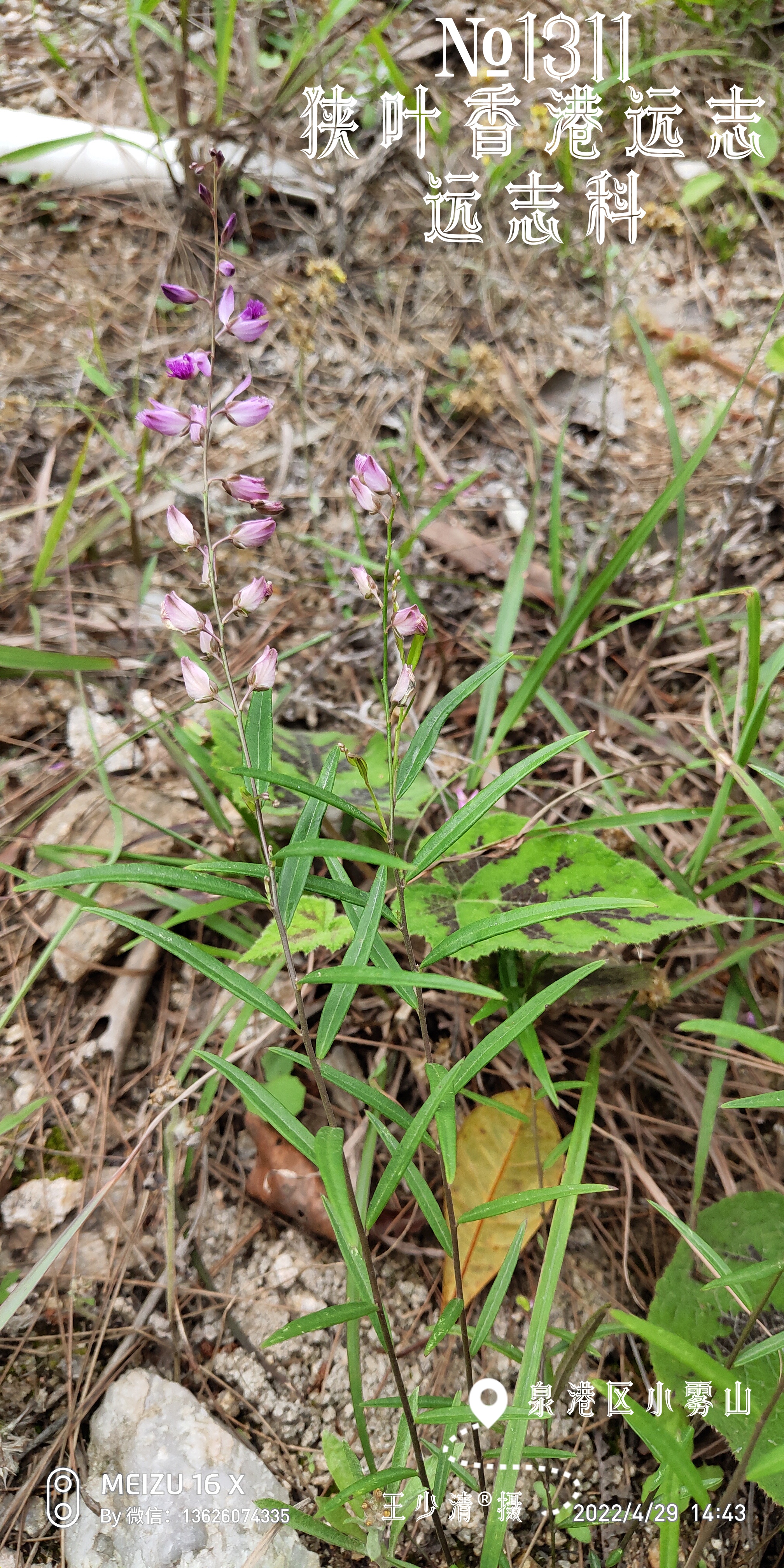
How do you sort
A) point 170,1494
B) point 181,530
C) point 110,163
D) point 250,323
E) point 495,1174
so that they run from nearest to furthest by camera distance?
point 181,530 < point 250,323 < point 170,1494 < point 495,1174 < point 110,163

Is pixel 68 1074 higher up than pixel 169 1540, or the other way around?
pixel 68 1074

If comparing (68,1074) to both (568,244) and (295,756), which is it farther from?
(568,244)

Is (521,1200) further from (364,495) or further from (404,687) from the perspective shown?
(364,495)

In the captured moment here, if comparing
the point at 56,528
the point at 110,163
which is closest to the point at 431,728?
the point at 56,528

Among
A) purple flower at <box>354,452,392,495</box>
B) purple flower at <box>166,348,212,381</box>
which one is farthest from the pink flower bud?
purple flower at <box>166,348,212,381</box>

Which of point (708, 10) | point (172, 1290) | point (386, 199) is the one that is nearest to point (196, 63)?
point (386, 199)

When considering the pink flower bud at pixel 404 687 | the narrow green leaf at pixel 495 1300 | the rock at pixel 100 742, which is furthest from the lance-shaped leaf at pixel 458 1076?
the rock at pixel 100 742

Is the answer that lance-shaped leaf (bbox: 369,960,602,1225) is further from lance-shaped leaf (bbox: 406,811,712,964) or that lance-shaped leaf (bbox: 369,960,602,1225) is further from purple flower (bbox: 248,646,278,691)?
purple flower (bbox: 248,646,278,691)
